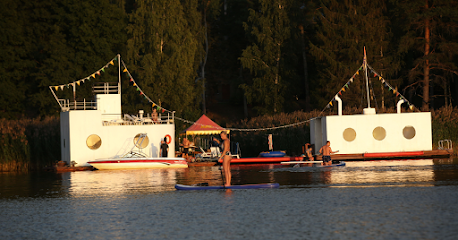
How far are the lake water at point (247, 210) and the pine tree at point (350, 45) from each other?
29391 mm

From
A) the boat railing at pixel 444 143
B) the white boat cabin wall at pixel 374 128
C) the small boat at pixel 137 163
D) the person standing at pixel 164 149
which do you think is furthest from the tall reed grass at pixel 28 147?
the boat railing at pixel 444 143

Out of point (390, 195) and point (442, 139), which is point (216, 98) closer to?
point (442, 139)

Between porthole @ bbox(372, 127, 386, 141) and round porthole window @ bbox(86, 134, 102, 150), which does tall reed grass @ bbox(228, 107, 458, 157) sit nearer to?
porthole @ bbox(372, 127, 386, 141)

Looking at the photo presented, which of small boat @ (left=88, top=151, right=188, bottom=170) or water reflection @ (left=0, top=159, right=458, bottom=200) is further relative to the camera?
small boat @ (left=88, top=151, right=188, bottom=170)

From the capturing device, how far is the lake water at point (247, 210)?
516 inches

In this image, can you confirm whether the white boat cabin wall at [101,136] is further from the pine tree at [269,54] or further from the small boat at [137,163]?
the pine tree at [269,54]

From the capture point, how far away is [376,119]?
125ft

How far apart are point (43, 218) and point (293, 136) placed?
93.9 feet

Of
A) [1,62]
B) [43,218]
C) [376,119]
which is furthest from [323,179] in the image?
[1,62]

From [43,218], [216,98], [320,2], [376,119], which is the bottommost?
[43,218]

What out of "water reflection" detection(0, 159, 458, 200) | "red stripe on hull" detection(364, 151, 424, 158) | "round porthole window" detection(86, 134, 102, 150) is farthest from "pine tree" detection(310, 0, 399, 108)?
"water reflection" detection(0, 159, 458, 200)

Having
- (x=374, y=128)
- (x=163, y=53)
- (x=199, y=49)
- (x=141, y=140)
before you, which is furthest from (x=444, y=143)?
(x=199, y=49)

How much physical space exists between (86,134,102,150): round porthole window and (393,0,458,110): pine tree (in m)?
27.6

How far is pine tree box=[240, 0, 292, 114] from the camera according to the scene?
5656 cm
